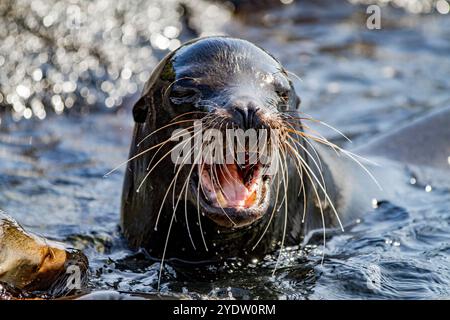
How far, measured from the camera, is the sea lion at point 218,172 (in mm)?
4434

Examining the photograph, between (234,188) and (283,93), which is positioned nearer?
(234,188)

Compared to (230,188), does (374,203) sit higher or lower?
lower

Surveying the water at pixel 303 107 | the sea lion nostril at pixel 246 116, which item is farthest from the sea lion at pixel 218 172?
the water at pixel 303 107

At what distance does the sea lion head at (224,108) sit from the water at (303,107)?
1.72 feet

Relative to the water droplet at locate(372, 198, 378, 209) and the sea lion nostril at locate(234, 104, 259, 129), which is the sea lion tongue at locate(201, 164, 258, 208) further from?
the water droplet at locate(372, 198, 378, 209)

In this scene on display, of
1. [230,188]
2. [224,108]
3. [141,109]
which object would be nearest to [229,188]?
[230,188]

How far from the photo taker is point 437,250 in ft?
17.7

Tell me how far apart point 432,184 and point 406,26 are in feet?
18.6

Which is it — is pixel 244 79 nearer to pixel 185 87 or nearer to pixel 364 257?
pixel 185 87

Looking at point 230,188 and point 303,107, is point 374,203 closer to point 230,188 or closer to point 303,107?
point 230,188

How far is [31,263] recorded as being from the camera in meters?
4.37

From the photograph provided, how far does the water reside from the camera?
496 cm

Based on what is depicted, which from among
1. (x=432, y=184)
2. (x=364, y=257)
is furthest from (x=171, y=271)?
(x=432, y=184)

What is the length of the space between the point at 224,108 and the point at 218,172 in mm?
353
